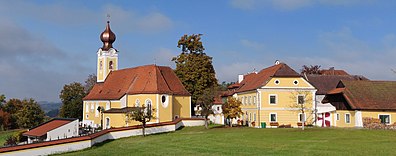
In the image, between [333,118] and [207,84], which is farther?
[207,84]

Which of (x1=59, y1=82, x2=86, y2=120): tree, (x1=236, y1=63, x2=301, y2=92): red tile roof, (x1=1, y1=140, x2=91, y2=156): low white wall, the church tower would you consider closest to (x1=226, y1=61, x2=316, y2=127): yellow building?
(x1=236, y1=63, x2=301, y2=92): red tile roof

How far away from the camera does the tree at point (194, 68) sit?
55.4 meters

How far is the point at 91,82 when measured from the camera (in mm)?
90188

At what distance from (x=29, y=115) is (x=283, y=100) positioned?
48589 millimetres

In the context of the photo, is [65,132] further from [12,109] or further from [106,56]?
[12,109]

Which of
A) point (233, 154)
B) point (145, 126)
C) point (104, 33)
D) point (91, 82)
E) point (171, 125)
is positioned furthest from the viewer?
point (91, 82)

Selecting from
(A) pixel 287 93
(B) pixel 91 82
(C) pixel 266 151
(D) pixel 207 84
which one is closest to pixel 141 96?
(D) pixel 207 84

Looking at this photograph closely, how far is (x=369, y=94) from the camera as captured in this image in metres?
43.9

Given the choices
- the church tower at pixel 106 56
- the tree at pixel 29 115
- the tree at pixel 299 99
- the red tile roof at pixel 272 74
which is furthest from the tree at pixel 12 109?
the tree at pixel 299 99

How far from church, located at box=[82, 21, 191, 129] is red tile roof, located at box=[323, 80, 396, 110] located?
18.0 meters

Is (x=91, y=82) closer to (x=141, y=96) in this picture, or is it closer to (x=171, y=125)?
(x=141, y=96)

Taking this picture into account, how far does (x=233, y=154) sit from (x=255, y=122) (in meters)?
23.7

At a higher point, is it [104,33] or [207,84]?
[104,33]

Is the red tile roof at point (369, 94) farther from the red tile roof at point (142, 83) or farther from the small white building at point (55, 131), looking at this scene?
the small white building at point (55, 131)
